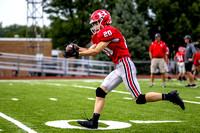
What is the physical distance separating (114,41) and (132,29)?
23762mm

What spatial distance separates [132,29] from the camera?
28.0 m

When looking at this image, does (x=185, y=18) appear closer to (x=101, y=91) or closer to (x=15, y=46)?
(x=15, y=46)

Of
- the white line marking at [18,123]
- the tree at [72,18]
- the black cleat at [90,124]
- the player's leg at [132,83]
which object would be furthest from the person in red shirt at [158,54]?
the tree at [72,18]

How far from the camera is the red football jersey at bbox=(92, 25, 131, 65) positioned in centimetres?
448

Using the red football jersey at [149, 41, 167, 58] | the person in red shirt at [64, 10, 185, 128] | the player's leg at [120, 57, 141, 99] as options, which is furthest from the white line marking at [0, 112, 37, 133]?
the red football jersey at [149, 41, 167, 58]

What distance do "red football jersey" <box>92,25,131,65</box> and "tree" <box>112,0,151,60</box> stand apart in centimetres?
2239

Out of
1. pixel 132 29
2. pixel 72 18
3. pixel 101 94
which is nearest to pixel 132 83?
pixel 101 94

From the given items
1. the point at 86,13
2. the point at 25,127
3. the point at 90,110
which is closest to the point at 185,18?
the point at 86,13

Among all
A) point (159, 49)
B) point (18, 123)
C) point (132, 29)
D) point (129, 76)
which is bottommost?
point (18, 123)

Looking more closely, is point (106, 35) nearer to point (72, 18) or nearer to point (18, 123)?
point (18, 123)

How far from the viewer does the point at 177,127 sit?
4461 mm

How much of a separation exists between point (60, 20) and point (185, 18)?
13.6 m

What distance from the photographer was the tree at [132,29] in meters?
27.3

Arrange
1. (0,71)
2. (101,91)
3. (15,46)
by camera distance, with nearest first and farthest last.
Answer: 1. (101,91)
2. (0,71)
3. (15,46)
